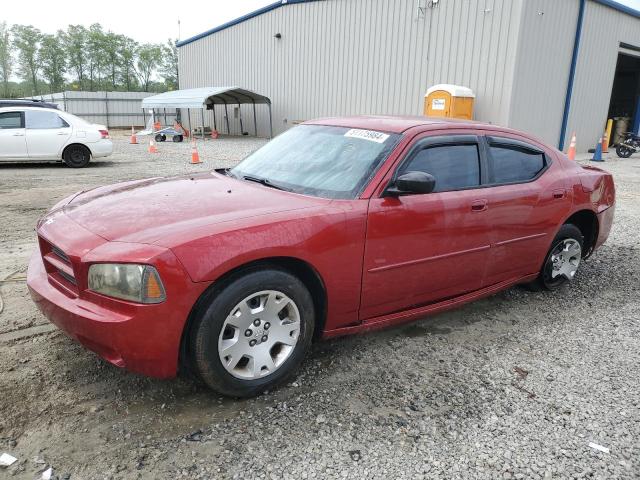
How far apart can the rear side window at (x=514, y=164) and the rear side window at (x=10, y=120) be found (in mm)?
10828

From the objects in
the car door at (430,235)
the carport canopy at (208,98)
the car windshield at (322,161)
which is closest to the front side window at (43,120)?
the car windshield at (322,161)

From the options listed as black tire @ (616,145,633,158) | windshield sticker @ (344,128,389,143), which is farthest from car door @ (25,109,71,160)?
black tire @ (616,145,633,158)

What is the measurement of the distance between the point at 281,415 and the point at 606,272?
4.04 m

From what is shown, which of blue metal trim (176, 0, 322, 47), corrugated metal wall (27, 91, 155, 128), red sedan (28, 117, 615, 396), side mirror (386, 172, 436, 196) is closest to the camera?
red sedan (28, 117, 615, 396)

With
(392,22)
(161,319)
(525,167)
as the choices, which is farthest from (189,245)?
(392,22)

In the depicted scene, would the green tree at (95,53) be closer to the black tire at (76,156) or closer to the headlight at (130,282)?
the black tire at (76,156)

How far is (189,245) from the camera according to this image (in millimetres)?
2414

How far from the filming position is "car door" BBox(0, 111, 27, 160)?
35.6 ft

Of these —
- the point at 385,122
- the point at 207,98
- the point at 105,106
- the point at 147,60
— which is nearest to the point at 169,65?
the point at 147,60

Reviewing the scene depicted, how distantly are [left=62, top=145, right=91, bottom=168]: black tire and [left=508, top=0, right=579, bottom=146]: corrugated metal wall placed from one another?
1166 centimetres

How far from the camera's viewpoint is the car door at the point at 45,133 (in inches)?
438

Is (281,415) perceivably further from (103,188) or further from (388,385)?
(103,188)

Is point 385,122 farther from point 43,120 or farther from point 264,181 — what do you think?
point 43,120

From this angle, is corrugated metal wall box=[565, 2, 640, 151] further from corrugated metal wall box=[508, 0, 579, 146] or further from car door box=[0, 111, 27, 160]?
car door box=[0, 111, 27, 160]
